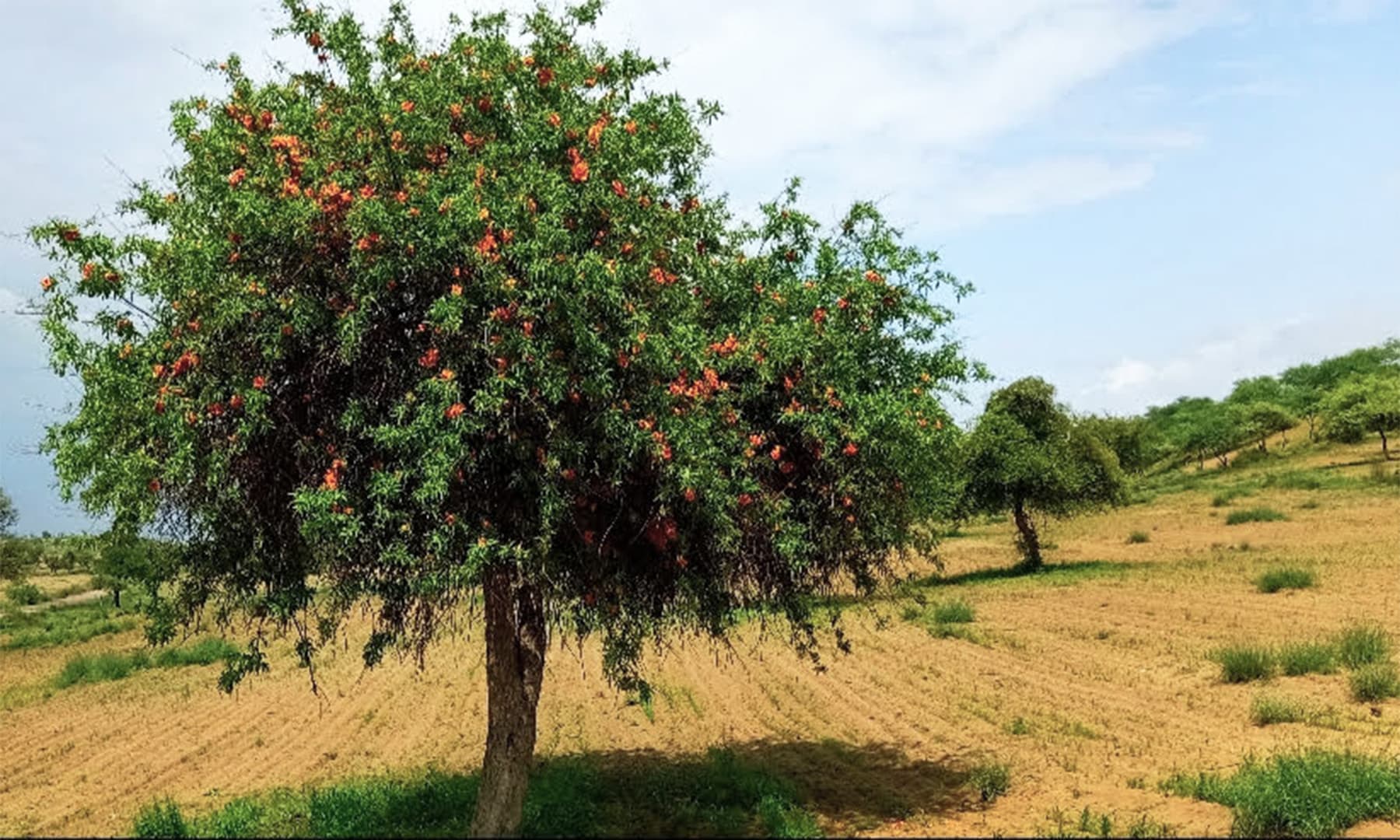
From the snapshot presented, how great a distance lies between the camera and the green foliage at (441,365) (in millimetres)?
8789

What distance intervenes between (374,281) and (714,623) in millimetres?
5117

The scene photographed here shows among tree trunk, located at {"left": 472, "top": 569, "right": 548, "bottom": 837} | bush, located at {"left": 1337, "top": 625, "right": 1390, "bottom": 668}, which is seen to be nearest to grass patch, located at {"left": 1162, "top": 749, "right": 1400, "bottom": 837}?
bush, located at {"left": 1337, "top": 625, "right": 1390, "bottom": 668}

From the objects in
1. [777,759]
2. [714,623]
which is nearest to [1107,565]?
[777,759]

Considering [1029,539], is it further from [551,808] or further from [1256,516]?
[551,808]

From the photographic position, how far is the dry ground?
13.9 metres

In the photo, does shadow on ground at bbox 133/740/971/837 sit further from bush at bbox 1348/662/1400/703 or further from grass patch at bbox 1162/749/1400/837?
bush at bbox 1348/662/1400/703

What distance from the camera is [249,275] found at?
29.9ft

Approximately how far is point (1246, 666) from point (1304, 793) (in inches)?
326

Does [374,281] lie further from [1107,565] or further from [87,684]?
[1107,565]

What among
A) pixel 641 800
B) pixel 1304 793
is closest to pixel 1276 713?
pixel 1304 793

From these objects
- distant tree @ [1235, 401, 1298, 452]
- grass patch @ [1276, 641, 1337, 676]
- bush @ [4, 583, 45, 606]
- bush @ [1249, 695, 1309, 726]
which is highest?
distant tree @ [1235, 401, 1298, 452]

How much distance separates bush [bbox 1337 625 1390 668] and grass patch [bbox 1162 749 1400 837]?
6.97 metres

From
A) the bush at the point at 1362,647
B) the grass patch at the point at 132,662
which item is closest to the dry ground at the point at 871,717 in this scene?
the bush at the point at 1362,647

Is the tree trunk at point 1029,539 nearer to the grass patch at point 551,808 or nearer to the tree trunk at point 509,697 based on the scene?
the grass patch at point 551,808
